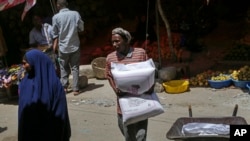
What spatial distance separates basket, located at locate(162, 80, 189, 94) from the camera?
786cm

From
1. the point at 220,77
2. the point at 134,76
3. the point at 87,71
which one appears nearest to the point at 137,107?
the point at 134,76

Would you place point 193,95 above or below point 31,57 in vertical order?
below

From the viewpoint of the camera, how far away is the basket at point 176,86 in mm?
7859

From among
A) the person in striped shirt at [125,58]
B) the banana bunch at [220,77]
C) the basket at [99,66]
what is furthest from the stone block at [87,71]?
the person in striped shirt at [125,58]

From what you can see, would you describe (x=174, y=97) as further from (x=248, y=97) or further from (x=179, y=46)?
(x=179, y=46)

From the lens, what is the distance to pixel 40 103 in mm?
3834

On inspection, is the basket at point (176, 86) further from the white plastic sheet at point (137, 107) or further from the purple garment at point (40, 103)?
the purple garment at point (40, 103)

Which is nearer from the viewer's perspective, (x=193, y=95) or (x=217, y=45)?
(x=193, y=95)

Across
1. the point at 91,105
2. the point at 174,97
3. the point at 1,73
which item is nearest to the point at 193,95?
the point at 174,97

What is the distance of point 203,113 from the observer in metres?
6.69

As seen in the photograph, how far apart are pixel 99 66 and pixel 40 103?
17.7 ft

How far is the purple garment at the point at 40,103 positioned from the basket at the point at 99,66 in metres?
5.16

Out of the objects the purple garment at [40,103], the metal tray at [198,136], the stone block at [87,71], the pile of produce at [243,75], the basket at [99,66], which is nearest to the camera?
the metal tray at [198,136]

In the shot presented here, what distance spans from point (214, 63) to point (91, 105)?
132 inches
